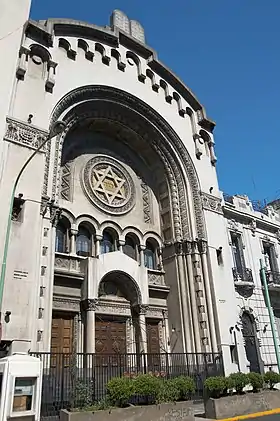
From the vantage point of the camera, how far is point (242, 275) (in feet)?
77.4

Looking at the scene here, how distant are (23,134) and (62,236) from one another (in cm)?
548

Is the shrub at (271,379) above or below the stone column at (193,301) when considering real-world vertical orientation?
below

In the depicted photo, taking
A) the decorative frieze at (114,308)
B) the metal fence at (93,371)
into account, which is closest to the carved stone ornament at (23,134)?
the decorative frieze at (114,308)

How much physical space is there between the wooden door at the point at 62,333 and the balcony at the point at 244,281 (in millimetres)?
10583

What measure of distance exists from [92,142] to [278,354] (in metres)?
16.7

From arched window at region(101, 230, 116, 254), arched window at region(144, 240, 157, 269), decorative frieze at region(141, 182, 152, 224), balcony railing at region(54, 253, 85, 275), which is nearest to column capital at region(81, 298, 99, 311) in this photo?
balcony railing at region(54, 253, 85, 275)

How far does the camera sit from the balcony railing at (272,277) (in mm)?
24742

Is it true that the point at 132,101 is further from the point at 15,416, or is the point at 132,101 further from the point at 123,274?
the point at 15,416

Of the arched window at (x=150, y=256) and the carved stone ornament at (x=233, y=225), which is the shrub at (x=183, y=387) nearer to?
the arched window at (x=150, y=256)

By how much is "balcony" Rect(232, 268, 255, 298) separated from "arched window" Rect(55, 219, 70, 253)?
10727mm

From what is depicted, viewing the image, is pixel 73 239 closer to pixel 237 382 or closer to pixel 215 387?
pixel 215 387

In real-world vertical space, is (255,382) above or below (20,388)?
below

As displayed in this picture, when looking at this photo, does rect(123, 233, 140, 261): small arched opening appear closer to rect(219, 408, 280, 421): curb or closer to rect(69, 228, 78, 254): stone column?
rect(69, 228, 78, 254): stone column

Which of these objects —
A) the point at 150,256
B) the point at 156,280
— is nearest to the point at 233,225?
the point at 150,256
